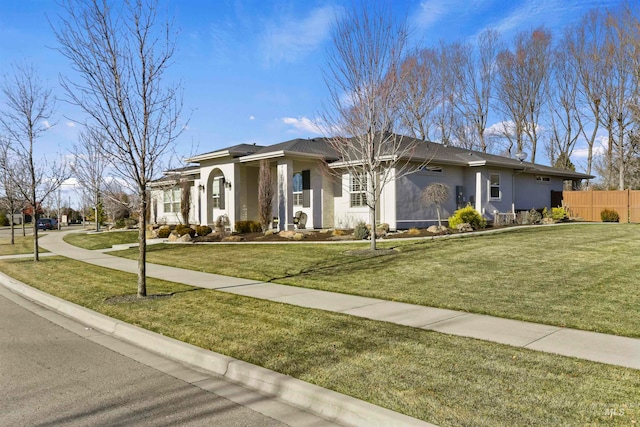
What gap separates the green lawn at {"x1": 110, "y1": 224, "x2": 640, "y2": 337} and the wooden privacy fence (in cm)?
1104

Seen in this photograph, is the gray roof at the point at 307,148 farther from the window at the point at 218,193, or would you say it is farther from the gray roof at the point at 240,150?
the window at the point at 218,193

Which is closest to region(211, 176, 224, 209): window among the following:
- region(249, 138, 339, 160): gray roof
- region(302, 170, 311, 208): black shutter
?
region(249, 138, 339, 160): gray roof

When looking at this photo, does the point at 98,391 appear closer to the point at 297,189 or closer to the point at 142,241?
the point at 142,241

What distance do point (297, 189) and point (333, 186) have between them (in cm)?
211

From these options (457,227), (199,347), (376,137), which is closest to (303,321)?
(199,347)

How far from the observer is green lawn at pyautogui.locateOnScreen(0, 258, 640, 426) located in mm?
3943

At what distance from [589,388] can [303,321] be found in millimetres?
4045

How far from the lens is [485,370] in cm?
489

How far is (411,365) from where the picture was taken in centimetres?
509

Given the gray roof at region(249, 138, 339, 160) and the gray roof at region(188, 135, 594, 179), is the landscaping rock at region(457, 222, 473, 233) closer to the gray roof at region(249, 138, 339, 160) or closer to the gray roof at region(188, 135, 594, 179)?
the gray roof at region(188, 135, 594, 179)

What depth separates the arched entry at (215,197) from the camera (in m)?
27.7

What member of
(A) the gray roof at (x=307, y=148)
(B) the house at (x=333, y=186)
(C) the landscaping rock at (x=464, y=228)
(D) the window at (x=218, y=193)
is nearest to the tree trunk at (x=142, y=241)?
(B) the house at (x=333, y=186)

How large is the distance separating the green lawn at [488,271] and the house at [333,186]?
493cm

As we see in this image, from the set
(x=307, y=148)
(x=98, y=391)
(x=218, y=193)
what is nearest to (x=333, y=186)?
(x=307, y=148)
